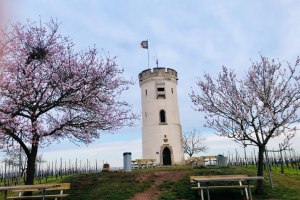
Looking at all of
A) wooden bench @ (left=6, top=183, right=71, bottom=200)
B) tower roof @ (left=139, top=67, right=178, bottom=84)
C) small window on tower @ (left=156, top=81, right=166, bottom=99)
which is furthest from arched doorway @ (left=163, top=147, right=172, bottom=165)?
wooden bench @ (left=6, top=183, right=71, bottom=200)

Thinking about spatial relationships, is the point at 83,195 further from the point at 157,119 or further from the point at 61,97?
the point at 157,119

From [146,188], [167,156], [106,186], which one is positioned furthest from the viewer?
[167,156]

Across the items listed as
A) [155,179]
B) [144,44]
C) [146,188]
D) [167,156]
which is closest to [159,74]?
[144,44]

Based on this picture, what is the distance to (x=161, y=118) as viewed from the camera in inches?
1409

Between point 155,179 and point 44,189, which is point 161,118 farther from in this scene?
point 44,189

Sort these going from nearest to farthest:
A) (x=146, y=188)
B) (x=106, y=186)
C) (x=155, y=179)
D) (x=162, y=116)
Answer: (x=146, y=188), (x=106, y=186), (x=155, y=179), (x=162, y=116)

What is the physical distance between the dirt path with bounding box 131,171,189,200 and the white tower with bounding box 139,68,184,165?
16757mm

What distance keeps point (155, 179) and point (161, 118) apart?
19.3 metres

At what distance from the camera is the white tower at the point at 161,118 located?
34781 mm

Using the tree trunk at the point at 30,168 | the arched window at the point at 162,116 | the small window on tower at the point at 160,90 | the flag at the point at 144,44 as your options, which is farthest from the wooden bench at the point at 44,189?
the flag at the point at 144,44

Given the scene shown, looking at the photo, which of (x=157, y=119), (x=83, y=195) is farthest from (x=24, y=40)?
(x=157, y=119)

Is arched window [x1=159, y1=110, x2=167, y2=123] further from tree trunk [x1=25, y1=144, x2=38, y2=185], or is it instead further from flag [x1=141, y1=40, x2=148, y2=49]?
tree trunk [x1=25, y1=144, x2=38, y2=185]

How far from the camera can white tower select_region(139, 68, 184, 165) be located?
114 ft

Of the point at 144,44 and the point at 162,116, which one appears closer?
the point at 162,116
